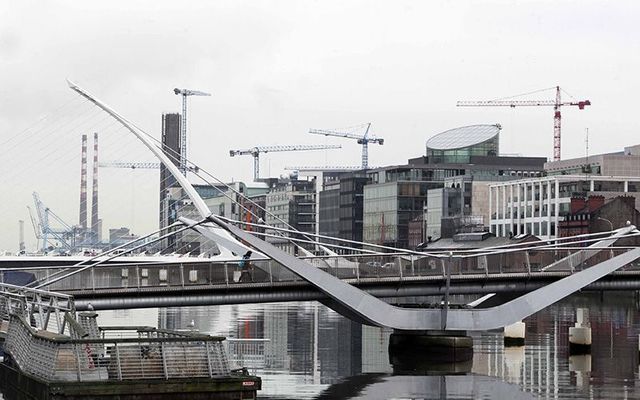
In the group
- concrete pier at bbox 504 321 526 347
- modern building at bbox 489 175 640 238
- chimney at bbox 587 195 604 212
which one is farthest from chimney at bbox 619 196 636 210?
concrete pier at bbox 504 321 526 347

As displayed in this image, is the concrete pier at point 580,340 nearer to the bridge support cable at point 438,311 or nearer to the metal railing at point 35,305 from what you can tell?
the bridge support cable at point 438,311

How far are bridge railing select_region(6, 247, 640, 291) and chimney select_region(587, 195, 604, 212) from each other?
10259 cm

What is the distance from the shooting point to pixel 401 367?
6091cm

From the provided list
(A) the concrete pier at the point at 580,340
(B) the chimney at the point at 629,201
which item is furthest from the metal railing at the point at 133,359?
(B) the chimney at the point at 629,201

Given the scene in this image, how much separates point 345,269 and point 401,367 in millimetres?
7089

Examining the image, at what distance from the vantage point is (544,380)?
5591 cm

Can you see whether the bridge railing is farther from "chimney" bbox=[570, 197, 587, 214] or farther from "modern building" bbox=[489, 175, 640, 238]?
"modern building" bbox=[489, 175, 640, 238]

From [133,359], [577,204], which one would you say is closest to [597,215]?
[577,204]

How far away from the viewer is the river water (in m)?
52.0

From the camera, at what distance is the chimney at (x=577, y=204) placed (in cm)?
17569

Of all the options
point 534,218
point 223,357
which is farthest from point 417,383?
point 534,218

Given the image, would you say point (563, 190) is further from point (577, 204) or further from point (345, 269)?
point (345, 269)

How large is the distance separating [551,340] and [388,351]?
12486 millimetres

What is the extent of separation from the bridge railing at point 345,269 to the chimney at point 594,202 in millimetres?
102588
